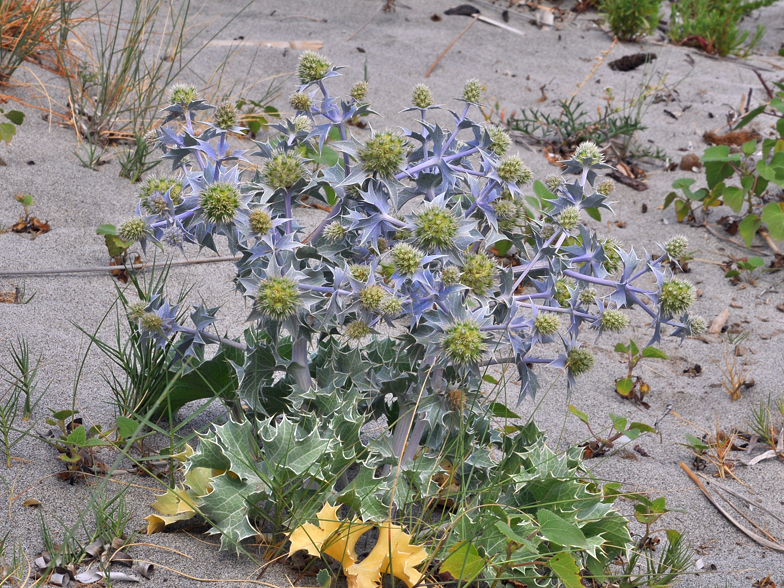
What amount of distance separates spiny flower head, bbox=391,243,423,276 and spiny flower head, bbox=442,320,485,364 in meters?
0.16

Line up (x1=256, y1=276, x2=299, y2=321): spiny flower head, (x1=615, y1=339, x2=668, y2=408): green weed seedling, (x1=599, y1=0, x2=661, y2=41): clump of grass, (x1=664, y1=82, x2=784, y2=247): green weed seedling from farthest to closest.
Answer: (x1=599, y1=0, x2=661, y2=41): clump of grass
(x1=664, y1=82, x2=784, y2=247): green weed seedling
(x1=615, y1=339, x2=668, y2=408): green weed seedling
(x1=256, y1=276, x2=299, y2=321): spiny flower head

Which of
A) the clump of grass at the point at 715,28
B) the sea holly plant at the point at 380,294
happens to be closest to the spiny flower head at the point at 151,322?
the sea holly plant at the point at 380,294

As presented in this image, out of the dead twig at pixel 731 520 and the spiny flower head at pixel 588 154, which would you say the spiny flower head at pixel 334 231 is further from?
the dead twig at pixel 731 520

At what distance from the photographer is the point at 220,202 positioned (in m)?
1.56

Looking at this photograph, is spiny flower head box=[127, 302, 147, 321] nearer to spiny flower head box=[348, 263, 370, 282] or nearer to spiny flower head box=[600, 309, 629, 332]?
spiny flower head box=[348, 263, 370, 282]

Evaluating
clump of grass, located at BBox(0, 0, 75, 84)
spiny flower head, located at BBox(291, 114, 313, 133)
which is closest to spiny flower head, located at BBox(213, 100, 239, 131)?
spiny flower head, located at BBox(291, 114, 313, 133)

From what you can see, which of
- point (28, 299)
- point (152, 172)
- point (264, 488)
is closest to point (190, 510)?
point (264, 488)

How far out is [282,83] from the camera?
4461 millimetres

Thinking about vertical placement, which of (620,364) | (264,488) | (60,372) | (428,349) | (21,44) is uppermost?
(21,44)

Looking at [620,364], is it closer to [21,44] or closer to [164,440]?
[164,440]

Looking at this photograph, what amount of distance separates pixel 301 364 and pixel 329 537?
444 millimetres

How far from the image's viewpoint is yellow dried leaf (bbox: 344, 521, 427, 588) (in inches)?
61.9

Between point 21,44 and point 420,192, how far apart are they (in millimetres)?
3033

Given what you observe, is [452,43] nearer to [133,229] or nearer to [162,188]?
[162,188]
